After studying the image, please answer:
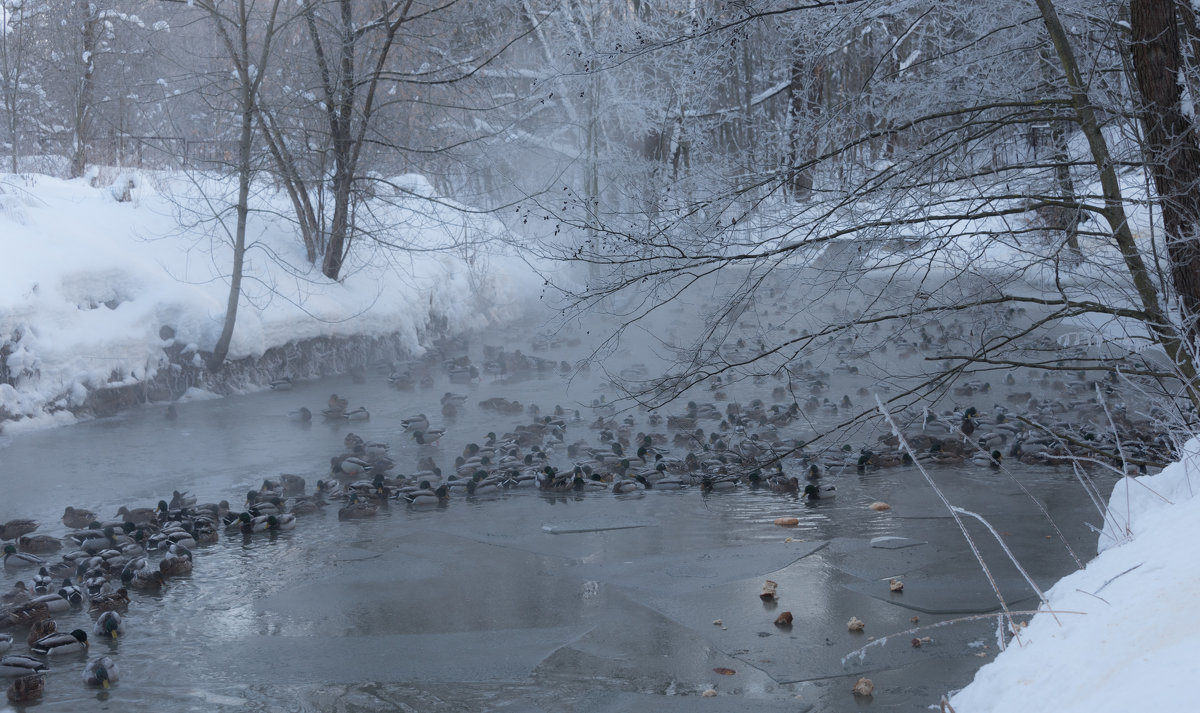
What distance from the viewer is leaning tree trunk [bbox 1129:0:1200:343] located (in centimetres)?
556

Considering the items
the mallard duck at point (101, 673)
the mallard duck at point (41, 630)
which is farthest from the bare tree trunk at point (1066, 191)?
the mallard duck at point (41, 630)

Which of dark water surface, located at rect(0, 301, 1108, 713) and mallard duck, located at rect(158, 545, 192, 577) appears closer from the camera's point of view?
dark water surface, located at rect(0, 301, 1108, 713)

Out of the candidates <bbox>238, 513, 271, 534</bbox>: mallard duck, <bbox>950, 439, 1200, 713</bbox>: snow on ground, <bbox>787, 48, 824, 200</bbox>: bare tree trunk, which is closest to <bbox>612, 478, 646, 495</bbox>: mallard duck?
<bbox>238, 513, 271, 534</bbox>: mallard duck

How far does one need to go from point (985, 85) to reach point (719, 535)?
12.0ft

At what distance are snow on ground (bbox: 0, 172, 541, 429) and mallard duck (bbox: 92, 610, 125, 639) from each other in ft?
20.8

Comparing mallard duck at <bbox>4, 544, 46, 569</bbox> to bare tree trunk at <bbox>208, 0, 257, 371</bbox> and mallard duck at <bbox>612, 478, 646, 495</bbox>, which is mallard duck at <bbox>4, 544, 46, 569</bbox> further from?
bare tree trunk at <bbox>208, 0, 257, 371</bbox>

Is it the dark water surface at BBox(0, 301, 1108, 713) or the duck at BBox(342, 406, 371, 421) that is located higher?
the duck at BBox(342, 406, 371, 421)

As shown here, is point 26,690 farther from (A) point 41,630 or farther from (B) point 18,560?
(B) point 18,560

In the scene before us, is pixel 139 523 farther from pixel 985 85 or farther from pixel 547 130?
pixel 547 130

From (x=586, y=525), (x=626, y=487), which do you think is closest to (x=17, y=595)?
(x=586, y=525)

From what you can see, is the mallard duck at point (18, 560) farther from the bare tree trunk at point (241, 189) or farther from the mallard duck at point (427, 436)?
the bare tree trunk at point (241, 189)

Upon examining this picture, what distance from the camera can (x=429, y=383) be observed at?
13891 mm

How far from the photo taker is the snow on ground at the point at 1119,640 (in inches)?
89.8

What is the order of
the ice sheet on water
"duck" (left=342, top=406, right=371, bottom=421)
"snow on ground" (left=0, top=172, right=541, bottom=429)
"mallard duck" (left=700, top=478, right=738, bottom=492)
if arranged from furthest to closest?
"duck" (left=342, top=406, right=371, bottom=421)
"snow on ground" (left=0, top=172, right=541, bottom=429)
"mallard duck" (left=700, top=478, right=738, bottom=492)
the ice sheet on water
